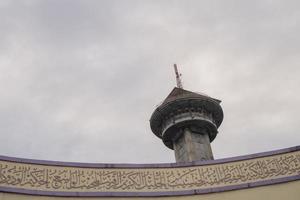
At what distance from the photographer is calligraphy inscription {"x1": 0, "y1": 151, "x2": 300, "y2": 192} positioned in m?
7.74

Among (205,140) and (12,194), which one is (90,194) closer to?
(12,194)

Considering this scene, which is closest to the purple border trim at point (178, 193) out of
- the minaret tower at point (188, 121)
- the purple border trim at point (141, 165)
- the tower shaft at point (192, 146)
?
the purple border trim at point (141, 165)

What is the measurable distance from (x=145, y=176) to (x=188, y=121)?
19.6 ft

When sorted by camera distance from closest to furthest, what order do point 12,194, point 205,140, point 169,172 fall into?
point 12,194 → point 169,172 → point 205,140

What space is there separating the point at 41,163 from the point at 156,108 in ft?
23.2

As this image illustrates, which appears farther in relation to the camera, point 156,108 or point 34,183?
point 156,108

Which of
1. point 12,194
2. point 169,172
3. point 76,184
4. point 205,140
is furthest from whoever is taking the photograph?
point 205,140

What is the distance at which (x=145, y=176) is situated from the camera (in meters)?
8.35

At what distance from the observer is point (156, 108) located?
14727 millimetres

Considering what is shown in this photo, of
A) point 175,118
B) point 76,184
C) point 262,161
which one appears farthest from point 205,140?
point 76,184

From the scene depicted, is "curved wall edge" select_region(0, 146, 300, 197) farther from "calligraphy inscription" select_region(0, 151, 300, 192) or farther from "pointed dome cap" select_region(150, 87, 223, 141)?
"pointed dome cap" select_region(150, 87, 223, 141)

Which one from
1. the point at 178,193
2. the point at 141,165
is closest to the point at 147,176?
the point at 141,165

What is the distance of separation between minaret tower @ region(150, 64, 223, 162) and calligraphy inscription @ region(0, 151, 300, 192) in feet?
16.9

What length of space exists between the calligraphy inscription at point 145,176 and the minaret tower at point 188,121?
516cm
